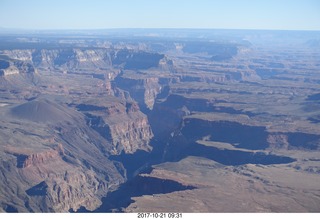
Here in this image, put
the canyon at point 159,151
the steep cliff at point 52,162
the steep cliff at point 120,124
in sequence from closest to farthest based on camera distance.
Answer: the canyon at point 159,151 → the steep cliff at point 52,162 → the steep cliff at point 120,124

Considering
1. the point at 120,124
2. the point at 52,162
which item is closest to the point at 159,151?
the point at 120,124

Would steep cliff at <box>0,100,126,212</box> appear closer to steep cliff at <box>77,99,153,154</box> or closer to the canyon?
the canyon

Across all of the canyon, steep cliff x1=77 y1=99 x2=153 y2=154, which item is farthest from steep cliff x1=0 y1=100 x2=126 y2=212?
steep cliff x1=77 y1=99 x2=153 y2=154

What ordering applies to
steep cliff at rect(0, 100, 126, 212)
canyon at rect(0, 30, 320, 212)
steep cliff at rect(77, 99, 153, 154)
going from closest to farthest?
canyon at rect(0, 30, 320, 212), steep cliff at rect(0, 100, 126, 212), steep cliff at rect(77, 99, 153, 154)

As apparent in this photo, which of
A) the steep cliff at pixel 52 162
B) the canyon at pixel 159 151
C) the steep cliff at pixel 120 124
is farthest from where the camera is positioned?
the steep cliff at pixel 120 124

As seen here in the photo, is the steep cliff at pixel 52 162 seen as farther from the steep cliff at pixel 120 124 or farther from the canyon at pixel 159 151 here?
the steep cliff at pixel 120 124

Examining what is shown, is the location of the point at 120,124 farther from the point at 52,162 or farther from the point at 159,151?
the point at 52,162

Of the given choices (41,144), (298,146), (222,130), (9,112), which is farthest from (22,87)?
(298,146)

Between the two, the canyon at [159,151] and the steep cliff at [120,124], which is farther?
the steep cliff at [120,124]

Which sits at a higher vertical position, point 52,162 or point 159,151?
point 52,162

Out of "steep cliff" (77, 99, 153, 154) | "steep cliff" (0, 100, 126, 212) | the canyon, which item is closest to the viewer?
the canyon

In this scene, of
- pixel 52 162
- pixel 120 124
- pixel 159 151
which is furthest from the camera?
pixel 120 124

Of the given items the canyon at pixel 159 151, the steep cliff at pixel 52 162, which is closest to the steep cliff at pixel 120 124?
the canyon at pixel 159 151
